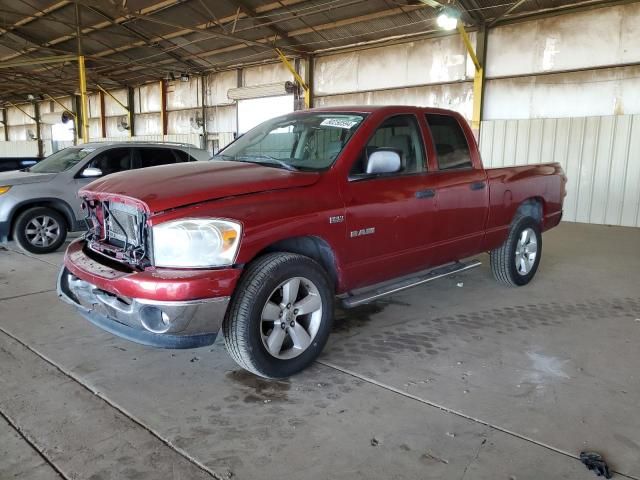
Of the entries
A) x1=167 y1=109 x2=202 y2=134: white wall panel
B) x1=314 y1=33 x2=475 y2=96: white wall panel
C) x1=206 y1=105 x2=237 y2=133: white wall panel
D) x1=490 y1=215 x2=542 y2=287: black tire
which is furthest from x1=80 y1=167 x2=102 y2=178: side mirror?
x1=167 y1=109 x2=202 y2=134: white wall panel

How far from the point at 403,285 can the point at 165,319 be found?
1.86 m

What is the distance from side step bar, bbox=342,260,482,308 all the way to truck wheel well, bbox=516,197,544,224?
3.41 feet

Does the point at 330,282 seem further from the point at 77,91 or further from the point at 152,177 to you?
the point at 77,91

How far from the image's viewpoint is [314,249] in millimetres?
3213

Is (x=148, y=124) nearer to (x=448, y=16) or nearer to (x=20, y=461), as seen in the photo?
(x=448, y=16)

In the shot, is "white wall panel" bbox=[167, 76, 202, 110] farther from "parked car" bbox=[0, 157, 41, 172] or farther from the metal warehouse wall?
"parked car" bbox=[0, 157, 41, 172]

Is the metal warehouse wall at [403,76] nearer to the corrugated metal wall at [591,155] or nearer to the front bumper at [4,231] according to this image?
the corrugated metal wall at [591,155]

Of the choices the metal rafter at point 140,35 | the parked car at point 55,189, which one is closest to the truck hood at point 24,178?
the parked car at point 55,189

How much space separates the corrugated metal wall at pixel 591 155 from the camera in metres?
9.44

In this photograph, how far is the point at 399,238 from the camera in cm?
359

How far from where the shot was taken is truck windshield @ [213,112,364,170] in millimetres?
3443

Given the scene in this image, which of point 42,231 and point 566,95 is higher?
point 566,95

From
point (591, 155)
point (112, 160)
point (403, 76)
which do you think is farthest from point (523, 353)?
point (403, 76)

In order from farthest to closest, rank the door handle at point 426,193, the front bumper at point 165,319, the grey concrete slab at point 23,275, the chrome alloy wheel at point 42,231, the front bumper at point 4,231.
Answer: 1. the chrome alloy wheel at point 42,231
2. the front bumper at point 4,231
3. the grey concrete slab at point 23,275
4. the door handle at point 426,193
5. the front bumper at point 165,319
